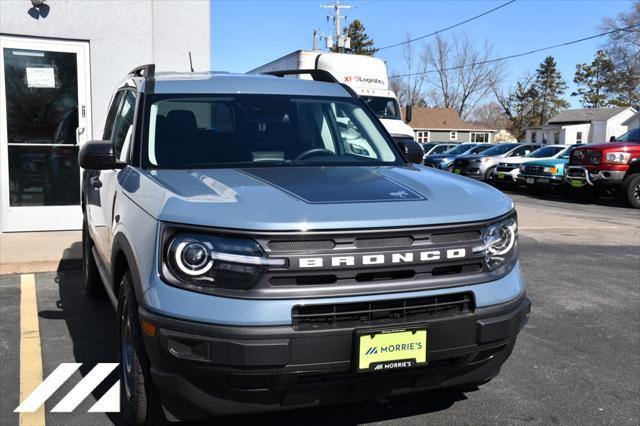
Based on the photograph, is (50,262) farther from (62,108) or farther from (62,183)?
(62,108)

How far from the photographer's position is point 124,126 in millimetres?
4316

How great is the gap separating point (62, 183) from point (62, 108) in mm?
1052

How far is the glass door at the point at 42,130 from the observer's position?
820cm

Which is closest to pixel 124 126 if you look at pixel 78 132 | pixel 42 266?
pixel 42 266

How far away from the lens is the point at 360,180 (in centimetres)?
315

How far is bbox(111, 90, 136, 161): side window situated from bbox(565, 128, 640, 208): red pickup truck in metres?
14.2

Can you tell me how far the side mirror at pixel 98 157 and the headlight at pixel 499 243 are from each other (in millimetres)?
2130

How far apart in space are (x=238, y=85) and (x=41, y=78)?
17.7 feet

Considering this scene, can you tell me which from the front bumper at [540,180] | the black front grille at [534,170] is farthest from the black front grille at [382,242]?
the black front grille at [534,170]

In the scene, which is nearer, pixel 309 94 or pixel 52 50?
pixel 309 94

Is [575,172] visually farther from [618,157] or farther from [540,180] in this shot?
[540,180]

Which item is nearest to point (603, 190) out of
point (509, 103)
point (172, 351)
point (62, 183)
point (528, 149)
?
point (528, 149)

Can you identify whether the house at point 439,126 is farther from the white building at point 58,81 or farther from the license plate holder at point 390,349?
the license plate holder at point 390,349

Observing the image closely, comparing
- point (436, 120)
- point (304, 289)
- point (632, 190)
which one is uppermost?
point (436, 120)
